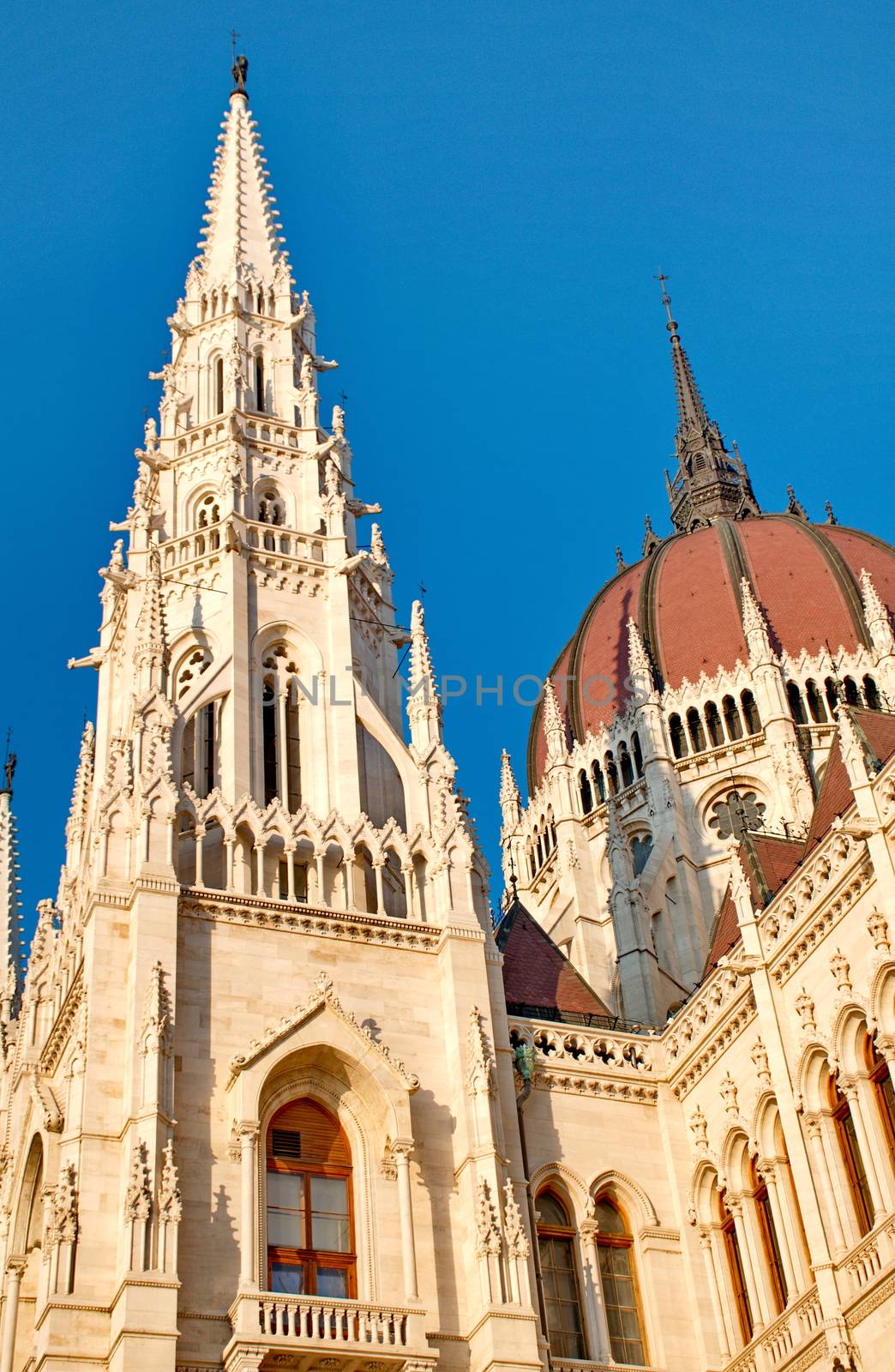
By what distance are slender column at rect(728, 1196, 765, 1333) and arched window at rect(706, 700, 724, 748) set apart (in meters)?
20.2

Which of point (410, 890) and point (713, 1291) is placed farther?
point (410, 890)

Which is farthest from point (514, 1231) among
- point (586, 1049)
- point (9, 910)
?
point (9, 910)

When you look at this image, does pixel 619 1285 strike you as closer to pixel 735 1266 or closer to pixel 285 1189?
pixel 735 1266

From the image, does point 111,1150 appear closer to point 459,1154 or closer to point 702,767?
point 459,1154

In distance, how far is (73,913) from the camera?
29.8 metres

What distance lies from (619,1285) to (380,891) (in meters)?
6.88

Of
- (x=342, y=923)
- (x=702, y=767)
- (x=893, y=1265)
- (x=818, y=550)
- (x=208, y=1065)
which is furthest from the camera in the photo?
(x=818, y=550)

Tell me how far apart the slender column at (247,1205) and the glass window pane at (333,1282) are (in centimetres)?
121

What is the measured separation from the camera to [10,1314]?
A: 1040 inches

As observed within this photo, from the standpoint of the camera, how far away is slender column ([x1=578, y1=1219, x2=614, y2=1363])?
25.5 m

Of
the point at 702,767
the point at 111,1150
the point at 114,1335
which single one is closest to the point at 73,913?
the point at 111,1150

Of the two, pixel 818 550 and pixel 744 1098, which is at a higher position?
pixel 818 550

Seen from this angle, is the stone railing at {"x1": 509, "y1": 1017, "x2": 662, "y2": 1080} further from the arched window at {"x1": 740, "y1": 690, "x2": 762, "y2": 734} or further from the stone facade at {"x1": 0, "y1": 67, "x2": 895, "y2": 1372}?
the arched window at {"x1": 740, "y1": 690, "x2": 762, "y2": 734}

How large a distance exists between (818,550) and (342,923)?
84.2 feet
